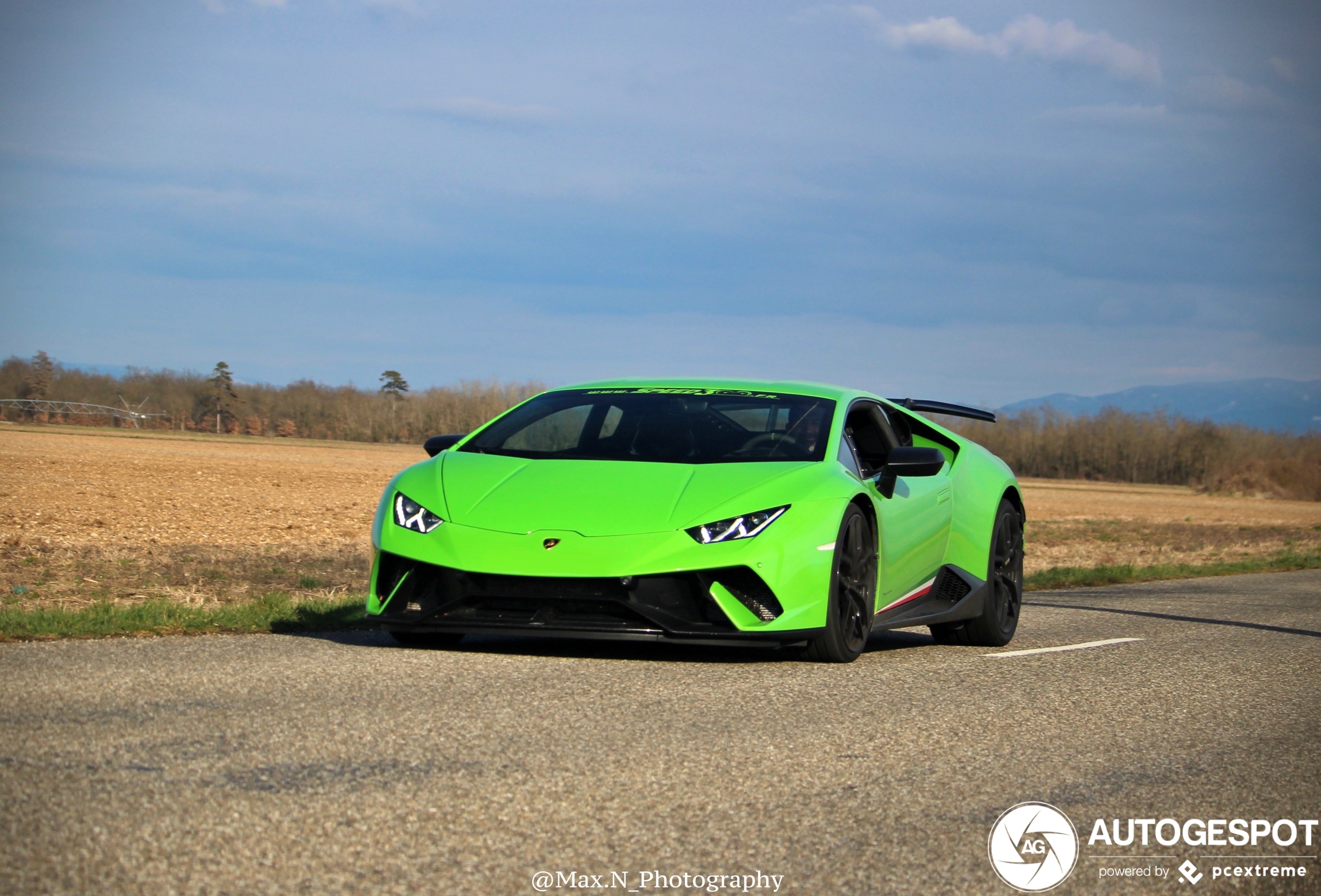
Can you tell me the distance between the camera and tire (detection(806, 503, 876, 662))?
20.7ft

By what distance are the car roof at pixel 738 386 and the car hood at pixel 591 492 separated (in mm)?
904

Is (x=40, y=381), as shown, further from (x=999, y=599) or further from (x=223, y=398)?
(x=999, y=599)

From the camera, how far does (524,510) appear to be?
20.2 ft

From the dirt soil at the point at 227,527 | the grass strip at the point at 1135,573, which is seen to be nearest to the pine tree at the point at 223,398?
the dirt soil at the point at 227,527

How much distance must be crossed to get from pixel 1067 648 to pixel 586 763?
184 inches

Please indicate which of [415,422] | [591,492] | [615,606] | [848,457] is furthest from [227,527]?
[415,422]

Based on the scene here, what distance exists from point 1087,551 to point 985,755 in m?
23.1

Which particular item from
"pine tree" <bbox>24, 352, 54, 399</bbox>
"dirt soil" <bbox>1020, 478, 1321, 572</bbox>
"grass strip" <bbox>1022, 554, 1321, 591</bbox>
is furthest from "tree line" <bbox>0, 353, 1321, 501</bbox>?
"grass strip" <bbox>1022, 554, 1321, 591</bbox>

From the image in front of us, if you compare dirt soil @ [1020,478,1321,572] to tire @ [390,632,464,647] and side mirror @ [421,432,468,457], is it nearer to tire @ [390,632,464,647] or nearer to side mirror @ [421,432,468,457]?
side mirror @ [421,432,468,457]

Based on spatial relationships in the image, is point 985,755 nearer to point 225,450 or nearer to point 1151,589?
point 1151,589

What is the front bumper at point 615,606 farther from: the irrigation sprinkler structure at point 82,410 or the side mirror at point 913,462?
the irrigation sprinkler structure at point 82,410

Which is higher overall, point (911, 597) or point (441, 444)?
point (441, 444)

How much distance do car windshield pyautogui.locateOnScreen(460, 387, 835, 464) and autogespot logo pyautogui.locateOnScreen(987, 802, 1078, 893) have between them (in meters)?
3.21

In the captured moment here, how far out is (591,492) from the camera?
249 inches
